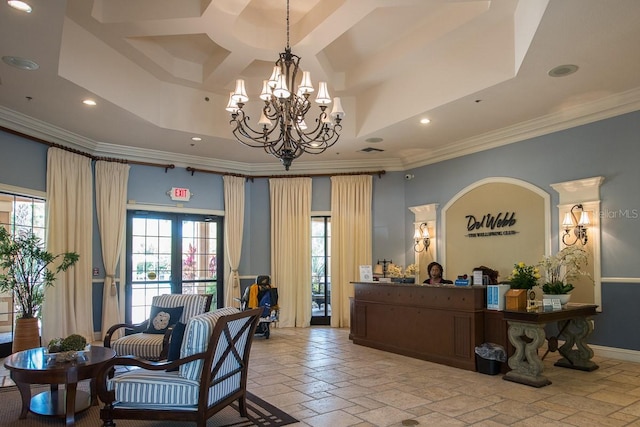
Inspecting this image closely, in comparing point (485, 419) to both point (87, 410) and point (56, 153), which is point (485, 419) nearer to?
point (87, 410)

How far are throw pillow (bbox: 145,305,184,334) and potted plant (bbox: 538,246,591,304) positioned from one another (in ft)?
15.2

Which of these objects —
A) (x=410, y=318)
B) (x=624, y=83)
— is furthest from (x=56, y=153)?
(x=624, y=83)

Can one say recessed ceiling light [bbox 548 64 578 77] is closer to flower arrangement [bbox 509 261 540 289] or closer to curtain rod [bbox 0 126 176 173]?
flower arrangement [bbox 509 261 540 289]

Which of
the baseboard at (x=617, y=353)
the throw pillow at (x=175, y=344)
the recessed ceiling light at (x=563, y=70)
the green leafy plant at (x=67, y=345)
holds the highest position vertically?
the recessed ceiling light at (x=563, y=70)

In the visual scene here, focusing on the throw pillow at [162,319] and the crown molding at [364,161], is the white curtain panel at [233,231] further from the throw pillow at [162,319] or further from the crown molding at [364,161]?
the throw pillow at [162,319]

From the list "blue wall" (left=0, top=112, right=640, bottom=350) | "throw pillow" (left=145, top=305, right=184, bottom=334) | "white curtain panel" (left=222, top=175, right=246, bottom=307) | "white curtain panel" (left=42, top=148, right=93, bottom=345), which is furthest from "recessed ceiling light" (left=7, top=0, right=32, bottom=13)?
"white curtain panel" (left=222, top=175, right=246, bottom=307)

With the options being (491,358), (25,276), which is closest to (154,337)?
(25,276)

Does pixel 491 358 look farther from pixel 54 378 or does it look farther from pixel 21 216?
pixel 21 216

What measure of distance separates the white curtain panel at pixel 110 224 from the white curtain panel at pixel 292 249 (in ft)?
9.86

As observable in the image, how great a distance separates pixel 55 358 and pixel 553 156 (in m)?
6.84

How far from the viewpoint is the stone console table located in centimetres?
497

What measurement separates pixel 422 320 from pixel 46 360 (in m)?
4.56

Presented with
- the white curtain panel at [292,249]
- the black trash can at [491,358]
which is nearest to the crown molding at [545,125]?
the white curtain panel at [292,249]

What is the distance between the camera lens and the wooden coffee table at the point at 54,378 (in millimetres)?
3852
